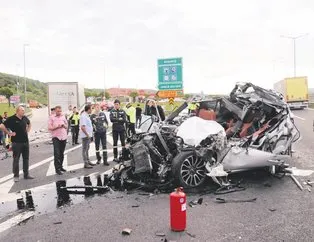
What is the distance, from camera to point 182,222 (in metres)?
5.08

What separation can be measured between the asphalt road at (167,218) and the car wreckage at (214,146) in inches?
20.9

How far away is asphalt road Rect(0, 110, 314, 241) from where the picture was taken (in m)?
4.93

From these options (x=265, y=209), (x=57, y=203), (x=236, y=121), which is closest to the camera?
(x=265, y=209)

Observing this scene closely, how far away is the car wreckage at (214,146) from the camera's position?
747 cm

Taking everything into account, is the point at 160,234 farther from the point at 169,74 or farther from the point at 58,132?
the point at 169,74

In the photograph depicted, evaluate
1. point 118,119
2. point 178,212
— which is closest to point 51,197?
point 178,212

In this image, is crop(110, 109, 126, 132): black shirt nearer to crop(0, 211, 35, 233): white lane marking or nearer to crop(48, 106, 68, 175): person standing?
crop(48, 106, 68, 175): person standing

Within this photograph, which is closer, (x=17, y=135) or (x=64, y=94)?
(x=17, y=135)

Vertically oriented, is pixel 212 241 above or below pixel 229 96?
below

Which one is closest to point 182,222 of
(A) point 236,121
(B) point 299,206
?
(B) point 299,206

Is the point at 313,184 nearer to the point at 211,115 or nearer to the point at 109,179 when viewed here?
the point at 211,115

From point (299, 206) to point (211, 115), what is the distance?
137 inches

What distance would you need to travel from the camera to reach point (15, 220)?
5809mm

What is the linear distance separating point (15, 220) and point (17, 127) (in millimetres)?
4014
